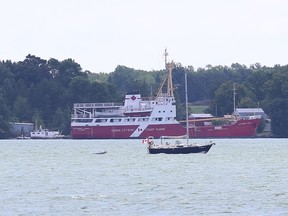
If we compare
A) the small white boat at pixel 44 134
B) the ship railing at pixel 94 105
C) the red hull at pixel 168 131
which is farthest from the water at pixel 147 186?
the small white boat at pixel 44 134

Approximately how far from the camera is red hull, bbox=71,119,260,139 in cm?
17950

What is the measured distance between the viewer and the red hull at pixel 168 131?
589 feet

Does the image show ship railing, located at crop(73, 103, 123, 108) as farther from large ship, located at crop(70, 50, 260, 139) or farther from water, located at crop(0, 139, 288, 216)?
water, located at crop(0, 139, 288, 216)

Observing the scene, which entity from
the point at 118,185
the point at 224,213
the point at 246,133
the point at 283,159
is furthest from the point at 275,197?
the point at 246,133

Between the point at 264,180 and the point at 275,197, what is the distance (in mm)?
12017

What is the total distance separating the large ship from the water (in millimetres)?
76264

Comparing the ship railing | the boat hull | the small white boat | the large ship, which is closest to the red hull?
the large ship

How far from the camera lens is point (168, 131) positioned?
589 feet

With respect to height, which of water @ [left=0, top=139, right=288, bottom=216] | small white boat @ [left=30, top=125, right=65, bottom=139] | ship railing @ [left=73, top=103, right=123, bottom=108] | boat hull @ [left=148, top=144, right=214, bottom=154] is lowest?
water @ [left=0, top=139, right=288, bottom=216]

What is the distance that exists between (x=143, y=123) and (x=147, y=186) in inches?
4501

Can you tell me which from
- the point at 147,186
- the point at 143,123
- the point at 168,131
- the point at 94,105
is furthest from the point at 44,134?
the point at 147,186

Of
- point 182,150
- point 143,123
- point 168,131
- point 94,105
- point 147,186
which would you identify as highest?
point 94,105

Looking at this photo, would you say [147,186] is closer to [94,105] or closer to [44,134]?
[94,105]

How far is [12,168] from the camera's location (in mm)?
89938
